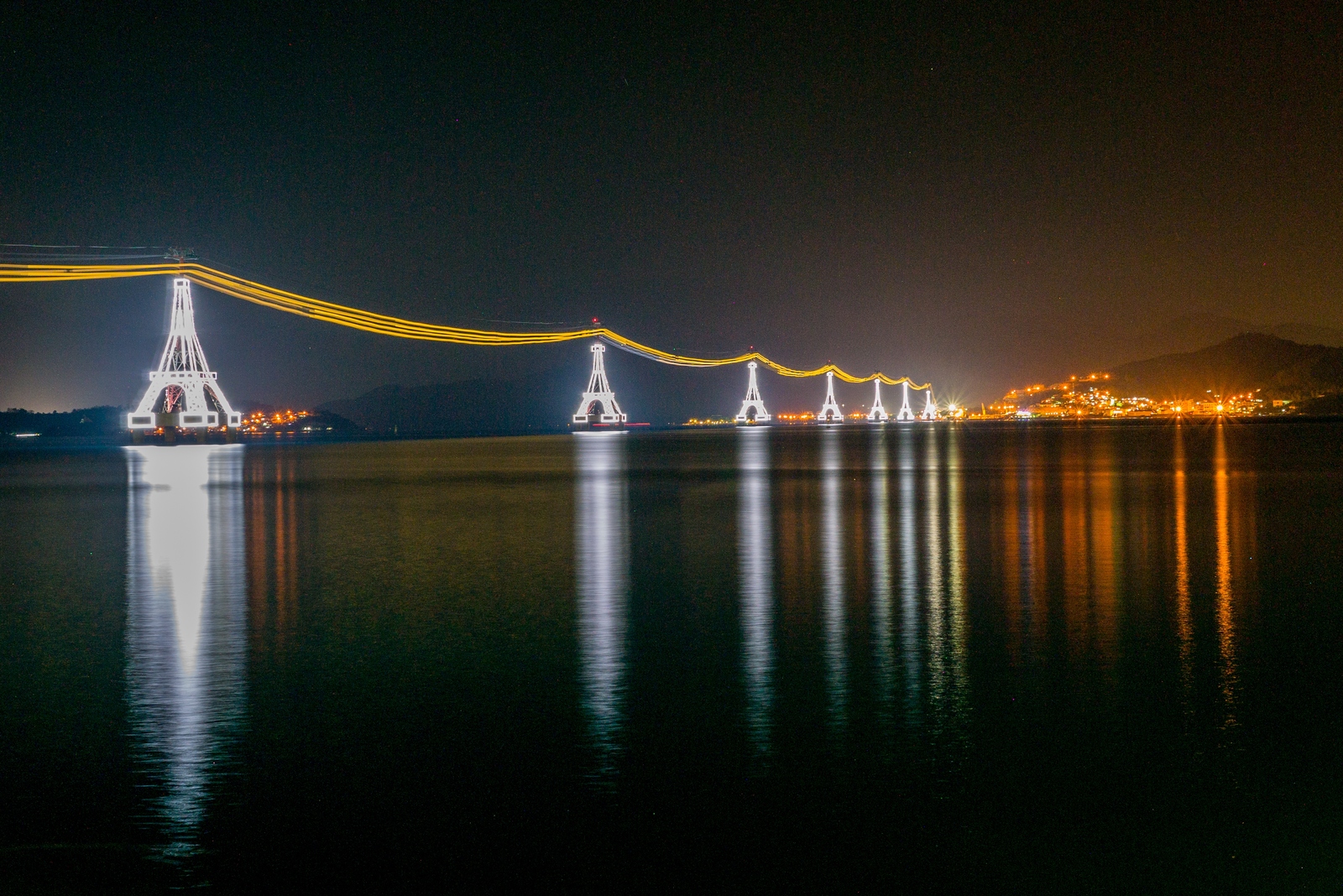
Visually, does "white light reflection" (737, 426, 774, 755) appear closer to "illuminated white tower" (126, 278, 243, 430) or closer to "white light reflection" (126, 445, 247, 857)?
"white light reflection" (126, 445, 247, 857)

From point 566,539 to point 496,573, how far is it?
127 inches

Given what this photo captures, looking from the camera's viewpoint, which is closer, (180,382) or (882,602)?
(882,602)

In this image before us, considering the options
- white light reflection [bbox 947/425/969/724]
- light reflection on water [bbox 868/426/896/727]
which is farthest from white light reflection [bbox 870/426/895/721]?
white light reflection [bbox 947/425/969/724]

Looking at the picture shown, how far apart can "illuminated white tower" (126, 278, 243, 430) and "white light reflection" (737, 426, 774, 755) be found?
48928mm

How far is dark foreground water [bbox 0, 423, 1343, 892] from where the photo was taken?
11.9 ft

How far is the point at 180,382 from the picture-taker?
61.0m

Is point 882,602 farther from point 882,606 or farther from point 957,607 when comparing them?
point 957,607

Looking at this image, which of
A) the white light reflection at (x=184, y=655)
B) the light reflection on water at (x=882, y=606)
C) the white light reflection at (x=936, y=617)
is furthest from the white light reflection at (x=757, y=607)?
the white light reflection at (x=184, y=655)

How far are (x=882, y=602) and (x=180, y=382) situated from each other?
59433 mm

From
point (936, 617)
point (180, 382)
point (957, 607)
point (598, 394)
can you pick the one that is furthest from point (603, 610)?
point (598, 394)

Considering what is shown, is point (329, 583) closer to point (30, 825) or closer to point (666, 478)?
point (30, 825)

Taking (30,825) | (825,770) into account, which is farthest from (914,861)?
(30,825)

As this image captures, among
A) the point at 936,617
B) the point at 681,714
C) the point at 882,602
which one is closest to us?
the point at 681,714

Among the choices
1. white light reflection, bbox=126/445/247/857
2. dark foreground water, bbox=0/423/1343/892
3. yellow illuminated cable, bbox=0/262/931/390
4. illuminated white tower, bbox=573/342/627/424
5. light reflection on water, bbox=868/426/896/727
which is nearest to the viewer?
dark foreground water, bbox=0/423/1343/892
